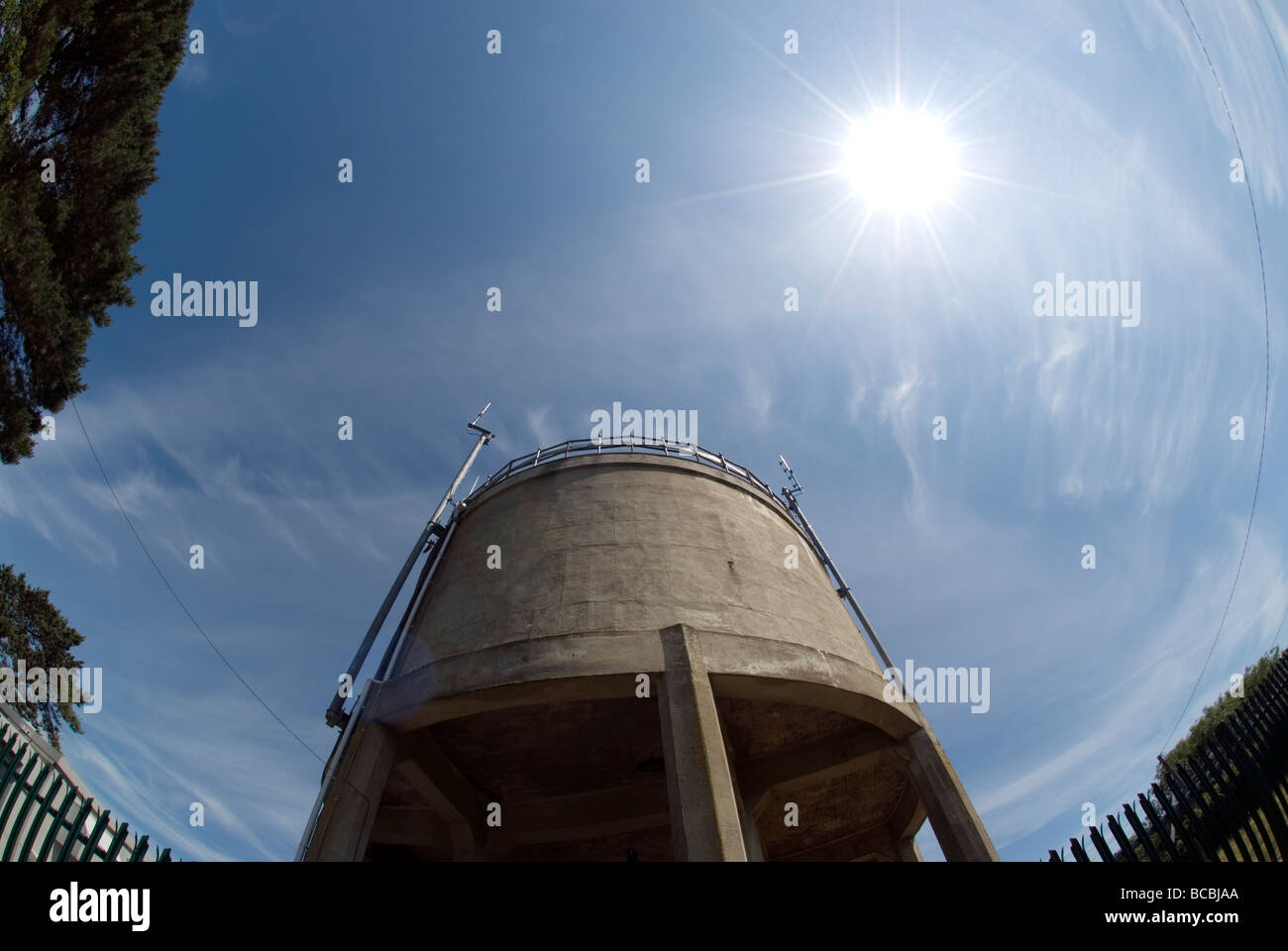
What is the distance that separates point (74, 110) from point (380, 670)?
1192 cm

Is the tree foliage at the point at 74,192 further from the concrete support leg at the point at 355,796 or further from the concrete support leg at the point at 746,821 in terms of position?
the concrete support leg at the point at 746,821

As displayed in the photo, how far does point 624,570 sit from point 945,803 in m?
5.36

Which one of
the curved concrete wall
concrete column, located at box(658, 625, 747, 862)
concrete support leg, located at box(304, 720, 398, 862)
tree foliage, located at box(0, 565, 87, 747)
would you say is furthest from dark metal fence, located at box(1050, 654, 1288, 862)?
tree foliage, located at box(0, 565, 87, 747)

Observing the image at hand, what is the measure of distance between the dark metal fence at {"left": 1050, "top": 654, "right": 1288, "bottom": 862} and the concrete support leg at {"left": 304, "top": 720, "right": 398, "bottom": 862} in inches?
295

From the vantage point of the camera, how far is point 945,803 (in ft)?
30.0

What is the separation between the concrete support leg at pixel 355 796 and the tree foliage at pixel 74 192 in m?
9.86

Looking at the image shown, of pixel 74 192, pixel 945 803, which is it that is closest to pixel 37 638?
pixel 74 192

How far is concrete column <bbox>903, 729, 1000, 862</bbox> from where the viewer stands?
864 cm

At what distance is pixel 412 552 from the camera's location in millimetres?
12570

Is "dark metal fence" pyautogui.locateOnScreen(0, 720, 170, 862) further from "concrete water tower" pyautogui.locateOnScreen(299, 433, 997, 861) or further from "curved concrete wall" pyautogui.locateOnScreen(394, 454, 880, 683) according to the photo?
"curved concrete wall" pyautogui.locateOnScreen(394, 454, 880, 683)

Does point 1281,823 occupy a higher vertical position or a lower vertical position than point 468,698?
lower
